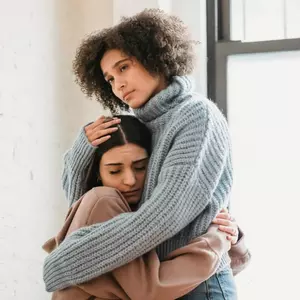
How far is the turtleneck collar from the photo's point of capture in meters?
1.34

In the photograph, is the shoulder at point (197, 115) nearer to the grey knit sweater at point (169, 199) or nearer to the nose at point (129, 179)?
the grey knit sweater at point (169, 199)

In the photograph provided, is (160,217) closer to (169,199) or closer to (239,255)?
(169,199)

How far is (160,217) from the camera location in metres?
1.18

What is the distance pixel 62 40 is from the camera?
201 centimetres

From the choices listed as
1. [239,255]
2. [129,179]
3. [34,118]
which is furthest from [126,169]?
[34,118]

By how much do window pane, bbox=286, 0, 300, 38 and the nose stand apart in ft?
3.05

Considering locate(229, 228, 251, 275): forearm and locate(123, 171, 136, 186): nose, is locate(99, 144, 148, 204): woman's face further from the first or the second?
locate(229, 228, 251, 275): forearm

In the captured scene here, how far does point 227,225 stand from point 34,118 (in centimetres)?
84

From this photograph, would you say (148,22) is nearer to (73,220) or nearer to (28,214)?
(73,220)

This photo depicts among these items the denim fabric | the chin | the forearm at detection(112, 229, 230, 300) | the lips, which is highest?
the lips

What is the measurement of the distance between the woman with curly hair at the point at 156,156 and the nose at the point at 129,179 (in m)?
0.03

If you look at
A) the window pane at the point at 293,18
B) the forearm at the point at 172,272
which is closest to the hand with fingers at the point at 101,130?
the forearm at the point at 172,272

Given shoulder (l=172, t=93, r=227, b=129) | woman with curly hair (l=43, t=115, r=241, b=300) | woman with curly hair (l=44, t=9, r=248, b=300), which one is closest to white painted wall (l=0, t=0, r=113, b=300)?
woman with curly hair (l=44, t=9, r=248, b=300)

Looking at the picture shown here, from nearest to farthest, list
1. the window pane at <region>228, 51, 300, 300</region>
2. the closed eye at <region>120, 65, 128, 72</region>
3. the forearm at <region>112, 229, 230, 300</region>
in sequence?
the forearm at <region>112, 229, 230, 300</region> → the closed eye at <region>120, 65, 128, 72</region> → the window pane at <region>228, 51, 300, 300</region>
